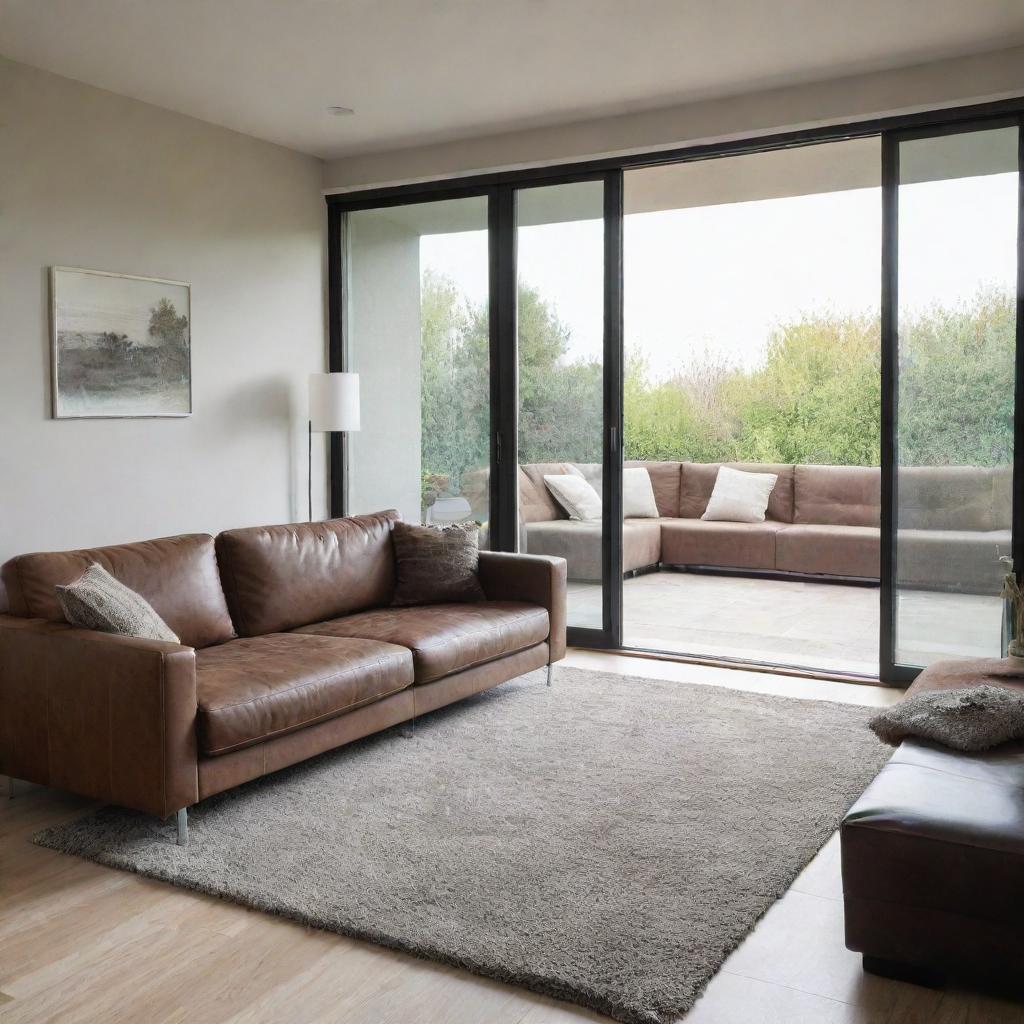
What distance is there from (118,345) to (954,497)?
3.84m

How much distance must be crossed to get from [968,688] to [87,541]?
372 centimetres

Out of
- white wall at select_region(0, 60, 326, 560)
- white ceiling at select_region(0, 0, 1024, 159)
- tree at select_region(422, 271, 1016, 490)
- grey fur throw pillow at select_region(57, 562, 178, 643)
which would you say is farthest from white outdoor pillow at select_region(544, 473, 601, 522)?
grey fur throw pillow at select_region(57, 562, 178, 643)

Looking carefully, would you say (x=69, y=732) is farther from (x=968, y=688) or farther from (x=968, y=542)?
(x=968, y=542)

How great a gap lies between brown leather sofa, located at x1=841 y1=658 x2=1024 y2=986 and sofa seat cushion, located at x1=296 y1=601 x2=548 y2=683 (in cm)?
196

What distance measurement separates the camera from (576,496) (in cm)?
559

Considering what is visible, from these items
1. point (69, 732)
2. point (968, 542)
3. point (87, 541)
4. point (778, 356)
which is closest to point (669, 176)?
point (778, 356)

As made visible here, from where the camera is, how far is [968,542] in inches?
182

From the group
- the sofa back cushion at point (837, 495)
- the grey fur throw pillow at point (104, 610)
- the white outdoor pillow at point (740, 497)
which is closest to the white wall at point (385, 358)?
the grey fur throw pillow at point (104, 610)

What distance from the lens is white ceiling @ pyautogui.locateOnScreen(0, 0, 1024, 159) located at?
3.95 meters

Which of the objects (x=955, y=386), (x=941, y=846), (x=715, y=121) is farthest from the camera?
(x=715, y=121)

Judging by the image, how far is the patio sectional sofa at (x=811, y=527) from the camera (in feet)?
15.2

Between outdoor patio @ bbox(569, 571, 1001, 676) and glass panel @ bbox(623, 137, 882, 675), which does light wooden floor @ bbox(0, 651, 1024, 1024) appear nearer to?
outdoor patio @ bbox(569, 571, 1001, 676)

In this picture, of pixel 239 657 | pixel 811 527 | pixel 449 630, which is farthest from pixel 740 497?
pixel 239 657

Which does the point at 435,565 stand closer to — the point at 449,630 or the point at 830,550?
the point at 449,630
